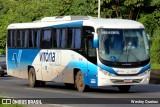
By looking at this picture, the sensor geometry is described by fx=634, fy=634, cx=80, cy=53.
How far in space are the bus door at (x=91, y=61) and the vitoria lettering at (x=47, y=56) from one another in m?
3.14

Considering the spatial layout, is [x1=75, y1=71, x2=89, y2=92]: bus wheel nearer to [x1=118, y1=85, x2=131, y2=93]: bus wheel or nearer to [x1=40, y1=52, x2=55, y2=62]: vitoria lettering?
[x1=118, y1=85, x2=131, y2=93]: bus wheel

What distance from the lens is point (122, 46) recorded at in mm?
24125

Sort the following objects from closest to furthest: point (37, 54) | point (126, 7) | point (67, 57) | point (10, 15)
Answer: point (67, 57)
point (37, 54)
point (126, 7)
point (10, 15)

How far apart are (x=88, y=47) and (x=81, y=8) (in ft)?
88.4

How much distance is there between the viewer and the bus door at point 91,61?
79.3 ft

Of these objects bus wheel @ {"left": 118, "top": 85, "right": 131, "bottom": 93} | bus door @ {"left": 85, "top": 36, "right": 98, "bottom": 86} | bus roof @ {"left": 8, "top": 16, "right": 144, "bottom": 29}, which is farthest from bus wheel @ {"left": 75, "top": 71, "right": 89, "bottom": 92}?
bus roof @ {"left": 8, "top": 16, "right": 144, "bottom": 29}

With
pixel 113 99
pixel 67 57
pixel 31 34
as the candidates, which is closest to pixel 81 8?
pixel 31 34

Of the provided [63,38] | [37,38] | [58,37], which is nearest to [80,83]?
[63,38]

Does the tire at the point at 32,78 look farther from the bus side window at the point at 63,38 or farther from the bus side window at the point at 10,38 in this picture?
the bus side window at the point at 63,38

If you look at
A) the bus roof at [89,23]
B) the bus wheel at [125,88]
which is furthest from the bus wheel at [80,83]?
the bus roof at [89,23]

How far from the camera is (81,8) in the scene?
51.5 metres

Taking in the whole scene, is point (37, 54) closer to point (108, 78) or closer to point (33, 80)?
point (33, 80)

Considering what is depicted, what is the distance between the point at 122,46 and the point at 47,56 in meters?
5.05

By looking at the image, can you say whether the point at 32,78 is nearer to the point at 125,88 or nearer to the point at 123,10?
the point at 125,88
